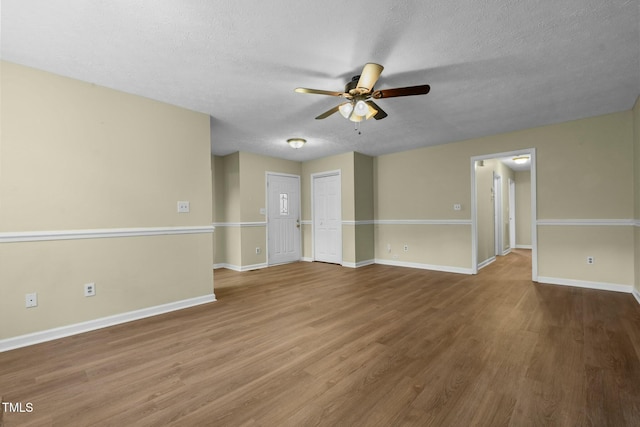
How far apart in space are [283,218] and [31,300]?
4418mm

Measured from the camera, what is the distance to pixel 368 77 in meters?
2.30

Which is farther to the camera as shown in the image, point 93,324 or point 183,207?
point 183,207

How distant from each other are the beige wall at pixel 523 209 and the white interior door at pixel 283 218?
683cm

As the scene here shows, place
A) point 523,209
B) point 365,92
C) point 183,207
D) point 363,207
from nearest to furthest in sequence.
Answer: point 365,92
point 183,207
point 363,207
point 523,209

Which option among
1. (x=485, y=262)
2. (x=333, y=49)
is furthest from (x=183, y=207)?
(x=485, y=262)

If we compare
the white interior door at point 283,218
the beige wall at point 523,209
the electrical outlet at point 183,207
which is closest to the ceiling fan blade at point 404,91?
the electrical outlet at point 183,207

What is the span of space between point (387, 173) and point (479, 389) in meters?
4.85

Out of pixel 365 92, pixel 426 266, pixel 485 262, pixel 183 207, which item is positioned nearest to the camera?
pixel 365 92

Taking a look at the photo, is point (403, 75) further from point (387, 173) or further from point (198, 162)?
point (387, 173)

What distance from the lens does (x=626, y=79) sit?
276cm

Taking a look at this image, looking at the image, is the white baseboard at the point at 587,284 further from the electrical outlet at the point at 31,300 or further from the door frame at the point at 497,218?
the electrical outlet at the point at 31,300

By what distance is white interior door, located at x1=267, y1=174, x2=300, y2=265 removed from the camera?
620cm

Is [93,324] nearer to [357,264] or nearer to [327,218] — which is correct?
[357,264]

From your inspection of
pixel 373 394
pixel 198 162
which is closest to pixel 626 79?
pixel 373 394
